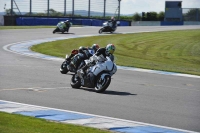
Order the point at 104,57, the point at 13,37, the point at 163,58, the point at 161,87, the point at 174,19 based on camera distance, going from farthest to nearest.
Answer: the point at 174,19
the point at 13,37
the point at 163,58
the point at 161,87
the point at 104,57

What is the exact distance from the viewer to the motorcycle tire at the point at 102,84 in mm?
15188

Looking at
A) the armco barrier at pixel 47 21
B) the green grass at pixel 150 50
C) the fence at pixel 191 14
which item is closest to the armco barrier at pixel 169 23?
the fence at pixel 191 14

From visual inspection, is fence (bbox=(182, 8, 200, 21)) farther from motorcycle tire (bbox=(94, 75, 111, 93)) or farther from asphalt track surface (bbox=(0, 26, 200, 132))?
motorcycle tire (bbox=(94, 75, 111, 93))

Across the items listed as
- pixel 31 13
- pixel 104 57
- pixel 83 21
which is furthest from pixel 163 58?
pixel 83 21

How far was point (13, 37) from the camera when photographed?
38250mm

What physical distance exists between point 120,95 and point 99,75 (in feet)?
3.10

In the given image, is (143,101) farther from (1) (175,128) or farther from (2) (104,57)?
(1) (175,128)

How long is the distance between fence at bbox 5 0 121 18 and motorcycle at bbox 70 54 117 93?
34384 mm

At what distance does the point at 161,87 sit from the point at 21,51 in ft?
44.1

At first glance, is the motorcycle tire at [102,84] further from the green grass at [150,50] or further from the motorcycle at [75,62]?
the green grass at [150,50]

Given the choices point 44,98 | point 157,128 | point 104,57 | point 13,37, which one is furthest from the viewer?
point 13,37

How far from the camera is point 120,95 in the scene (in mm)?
14914

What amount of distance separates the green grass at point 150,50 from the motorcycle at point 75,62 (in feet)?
17.7

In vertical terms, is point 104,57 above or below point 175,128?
above
